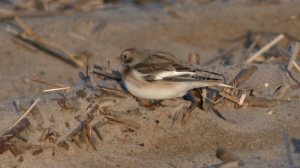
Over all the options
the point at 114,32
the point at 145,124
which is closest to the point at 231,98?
the point at 145,124

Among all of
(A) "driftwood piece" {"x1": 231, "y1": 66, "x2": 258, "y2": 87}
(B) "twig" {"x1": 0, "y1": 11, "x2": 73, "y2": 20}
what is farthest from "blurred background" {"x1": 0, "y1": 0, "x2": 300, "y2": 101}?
(A) "driftwood piece" {"x1": 231, "y1": 66, "x2": 258, "y2": 87}

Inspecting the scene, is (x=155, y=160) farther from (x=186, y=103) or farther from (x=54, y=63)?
(x=54, y=63)

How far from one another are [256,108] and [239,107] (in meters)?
0.18

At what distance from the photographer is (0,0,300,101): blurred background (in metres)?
7.61

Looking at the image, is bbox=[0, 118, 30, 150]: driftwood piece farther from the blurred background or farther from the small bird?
the blurred background

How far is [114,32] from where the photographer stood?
8.76m

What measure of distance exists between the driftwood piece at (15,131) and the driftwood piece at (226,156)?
178 cm

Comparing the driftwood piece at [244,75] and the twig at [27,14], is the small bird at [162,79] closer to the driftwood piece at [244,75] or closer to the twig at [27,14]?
the driftwood piece at [244,75]

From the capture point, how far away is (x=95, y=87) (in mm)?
4340

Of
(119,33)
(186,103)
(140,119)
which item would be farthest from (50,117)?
(119,33)

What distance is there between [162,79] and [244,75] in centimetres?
126

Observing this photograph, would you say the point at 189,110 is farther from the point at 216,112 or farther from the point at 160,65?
the point at 160,65

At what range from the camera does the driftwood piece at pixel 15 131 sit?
3.77 m

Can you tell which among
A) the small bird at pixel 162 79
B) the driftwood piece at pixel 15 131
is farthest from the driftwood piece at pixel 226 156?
the driftwood piece at pixel 15 131
